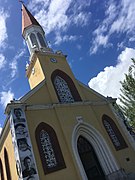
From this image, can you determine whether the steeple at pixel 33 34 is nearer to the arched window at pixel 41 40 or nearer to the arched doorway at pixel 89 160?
the arched window at pixel 41 40

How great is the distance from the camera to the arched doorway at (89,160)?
1411 cm

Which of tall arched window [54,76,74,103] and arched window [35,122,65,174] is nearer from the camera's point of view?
arched window [35,122,65,174]

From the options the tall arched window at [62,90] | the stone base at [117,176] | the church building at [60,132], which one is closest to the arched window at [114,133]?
the church building at [60,132]

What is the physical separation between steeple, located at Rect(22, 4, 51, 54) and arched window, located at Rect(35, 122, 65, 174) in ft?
27.8

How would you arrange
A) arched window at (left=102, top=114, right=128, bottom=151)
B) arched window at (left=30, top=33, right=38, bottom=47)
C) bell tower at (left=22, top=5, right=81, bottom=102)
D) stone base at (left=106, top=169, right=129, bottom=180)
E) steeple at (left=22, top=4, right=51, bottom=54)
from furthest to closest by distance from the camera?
arched window at (left=30, top=33, right=38, bottom=47)
steeple at (left=22, top=4, right=51, bottom=54)
bell tower at (left=22, top=5, right=81, bottom=102)
arched window at (left=102, top=114, right=128, bottom=151)
stone base at (left=106, top=169, right=129, bottom=180)

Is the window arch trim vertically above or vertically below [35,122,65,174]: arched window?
above

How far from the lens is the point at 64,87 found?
1692 centimetres

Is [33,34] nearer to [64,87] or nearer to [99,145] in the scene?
[64,87]

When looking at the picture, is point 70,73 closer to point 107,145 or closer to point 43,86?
point 43,86

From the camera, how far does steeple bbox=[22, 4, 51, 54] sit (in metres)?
19.4

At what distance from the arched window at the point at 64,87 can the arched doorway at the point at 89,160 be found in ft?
10.8

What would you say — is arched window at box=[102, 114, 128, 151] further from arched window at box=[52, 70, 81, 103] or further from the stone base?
arched window at box=[52, 70, 81, 103]

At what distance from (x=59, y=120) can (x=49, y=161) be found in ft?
9.50

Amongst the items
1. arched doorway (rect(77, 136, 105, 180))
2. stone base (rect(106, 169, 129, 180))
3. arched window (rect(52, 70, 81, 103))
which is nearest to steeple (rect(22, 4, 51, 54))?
arched window (rect(52, 70, 81, 103))
